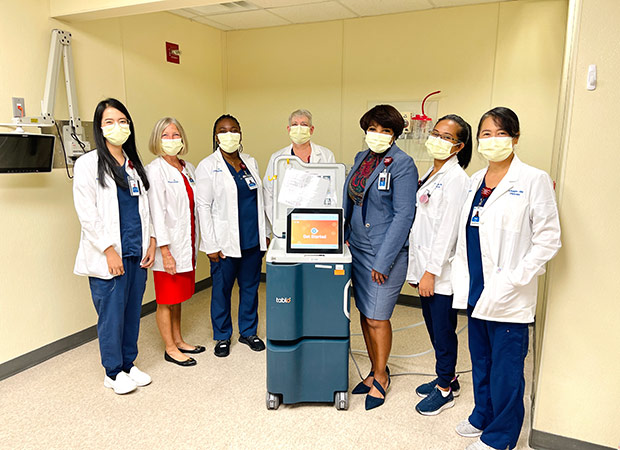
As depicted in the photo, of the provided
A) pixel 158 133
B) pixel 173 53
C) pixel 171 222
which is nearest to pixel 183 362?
pixel 171 222

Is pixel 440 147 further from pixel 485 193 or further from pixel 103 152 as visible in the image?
pixel 103 152

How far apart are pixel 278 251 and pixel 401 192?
2.30ft

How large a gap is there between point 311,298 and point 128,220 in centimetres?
113

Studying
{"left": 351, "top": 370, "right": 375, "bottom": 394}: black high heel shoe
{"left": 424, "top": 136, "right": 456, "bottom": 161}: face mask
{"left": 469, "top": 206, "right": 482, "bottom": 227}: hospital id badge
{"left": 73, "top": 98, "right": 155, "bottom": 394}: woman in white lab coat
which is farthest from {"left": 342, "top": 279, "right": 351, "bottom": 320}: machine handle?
{"left": 73, "top": 98, "right": 155, "bottom": 394}: woman in white lab coat

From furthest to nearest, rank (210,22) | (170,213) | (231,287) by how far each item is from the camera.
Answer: (210,22) → (231,287) → (170,213)

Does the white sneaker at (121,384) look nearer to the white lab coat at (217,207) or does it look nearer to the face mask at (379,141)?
the white lab coat at (217,207)

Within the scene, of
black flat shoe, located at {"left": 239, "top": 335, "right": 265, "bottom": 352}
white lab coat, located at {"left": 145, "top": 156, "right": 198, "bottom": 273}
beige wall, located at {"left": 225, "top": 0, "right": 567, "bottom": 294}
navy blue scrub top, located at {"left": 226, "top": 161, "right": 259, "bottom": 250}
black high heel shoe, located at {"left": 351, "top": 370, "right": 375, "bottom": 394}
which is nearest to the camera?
black high heel shoe, located at {"left": 351, "top": 370, "right": 375, "bottom": 394}

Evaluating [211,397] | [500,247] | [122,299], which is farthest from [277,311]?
[500,247]

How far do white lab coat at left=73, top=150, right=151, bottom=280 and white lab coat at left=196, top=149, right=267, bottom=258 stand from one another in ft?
1.94

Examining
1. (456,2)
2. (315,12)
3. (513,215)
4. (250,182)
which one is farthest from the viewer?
(315,12)

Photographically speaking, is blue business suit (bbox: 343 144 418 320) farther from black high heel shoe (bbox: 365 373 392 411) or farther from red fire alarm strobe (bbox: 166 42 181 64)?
red fire alarm strobe (bbox: 166 42 181 64)

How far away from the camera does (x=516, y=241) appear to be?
5.86 feet

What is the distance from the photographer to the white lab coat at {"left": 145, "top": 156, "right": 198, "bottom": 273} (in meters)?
2.66

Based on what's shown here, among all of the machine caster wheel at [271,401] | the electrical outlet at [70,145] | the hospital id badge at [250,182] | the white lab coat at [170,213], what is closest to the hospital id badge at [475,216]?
the machine caster wheel at [271,401]
